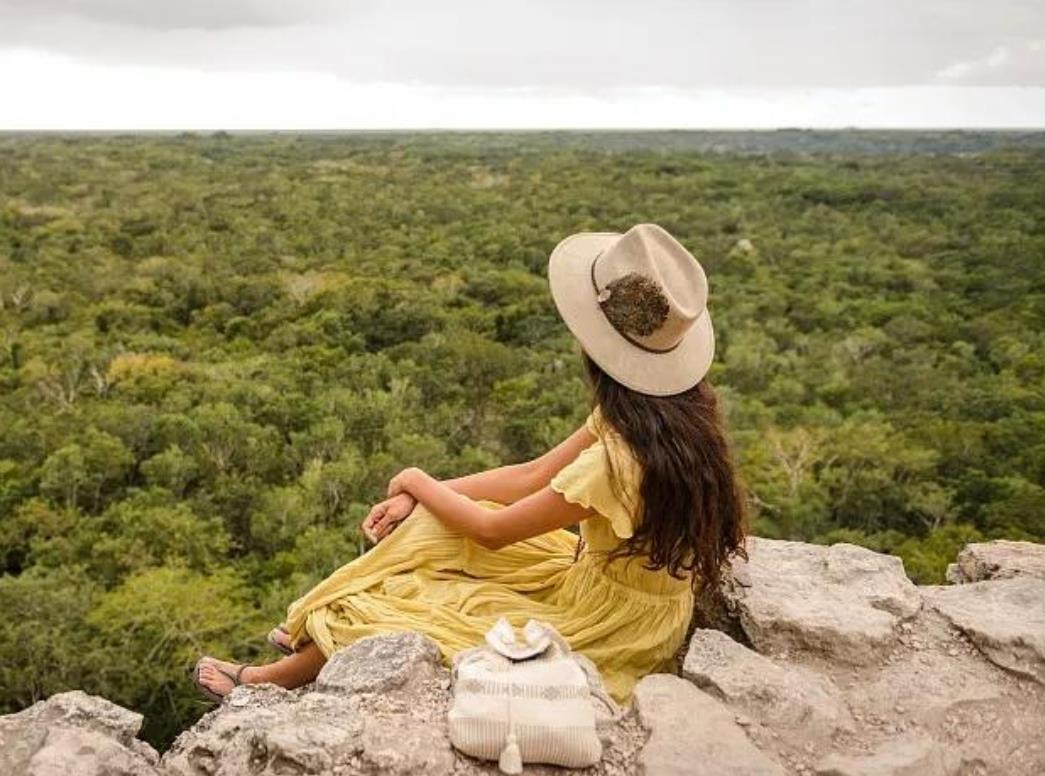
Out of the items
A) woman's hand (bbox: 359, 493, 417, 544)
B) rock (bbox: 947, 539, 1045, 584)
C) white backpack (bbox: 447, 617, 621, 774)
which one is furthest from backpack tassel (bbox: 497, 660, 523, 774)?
rock (bbox: 947, 539, 1045, 584)

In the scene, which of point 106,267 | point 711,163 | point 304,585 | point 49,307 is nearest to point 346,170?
point 711,163

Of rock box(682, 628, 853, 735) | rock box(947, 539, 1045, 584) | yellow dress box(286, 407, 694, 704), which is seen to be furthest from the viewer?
rock box(947, 539, 1045, 584)

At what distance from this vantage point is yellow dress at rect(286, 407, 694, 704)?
9.98 ft

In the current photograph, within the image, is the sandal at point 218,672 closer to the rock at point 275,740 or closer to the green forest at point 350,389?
the rock at point 275,740

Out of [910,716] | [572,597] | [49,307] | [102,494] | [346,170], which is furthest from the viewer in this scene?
[346,170]

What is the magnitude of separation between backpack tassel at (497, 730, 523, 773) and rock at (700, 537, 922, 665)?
1191mm

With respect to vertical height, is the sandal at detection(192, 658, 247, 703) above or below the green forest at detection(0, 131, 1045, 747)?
above

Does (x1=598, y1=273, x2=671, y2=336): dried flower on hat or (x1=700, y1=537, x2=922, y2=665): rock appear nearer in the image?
(x1=598, y1=273, x2=671, y2=336): dried flower on hat

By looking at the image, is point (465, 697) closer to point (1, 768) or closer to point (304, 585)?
point (1, 768)

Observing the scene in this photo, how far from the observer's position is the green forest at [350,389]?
13.1m

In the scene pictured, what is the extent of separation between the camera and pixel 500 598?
10.5 ft

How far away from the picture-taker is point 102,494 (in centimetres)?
1625

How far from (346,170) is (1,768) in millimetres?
72710

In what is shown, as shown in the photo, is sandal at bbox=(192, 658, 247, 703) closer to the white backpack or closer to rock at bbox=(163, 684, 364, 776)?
rock at bbox=(163, 684, 364, 776)
